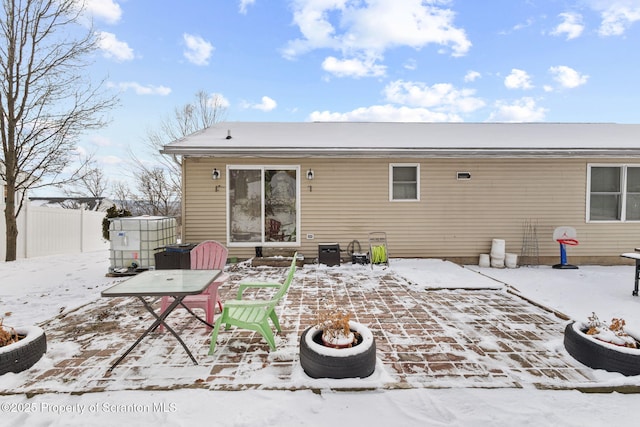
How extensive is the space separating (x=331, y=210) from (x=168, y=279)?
4.51m

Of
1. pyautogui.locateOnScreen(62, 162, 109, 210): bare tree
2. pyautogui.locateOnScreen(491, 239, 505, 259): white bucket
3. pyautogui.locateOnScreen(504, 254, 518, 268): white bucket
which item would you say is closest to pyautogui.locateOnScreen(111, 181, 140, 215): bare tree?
pyautogui.locateOnScreen(62, 162, 109, 210): bare tree

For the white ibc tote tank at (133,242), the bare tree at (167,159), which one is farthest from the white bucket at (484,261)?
the bare tree at (167,159)

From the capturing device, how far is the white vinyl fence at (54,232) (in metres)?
8.23

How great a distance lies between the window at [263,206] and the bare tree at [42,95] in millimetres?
5689

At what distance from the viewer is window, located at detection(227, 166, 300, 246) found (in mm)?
7070

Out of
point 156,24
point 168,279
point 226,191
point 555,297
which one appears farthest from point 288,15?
point 555,297

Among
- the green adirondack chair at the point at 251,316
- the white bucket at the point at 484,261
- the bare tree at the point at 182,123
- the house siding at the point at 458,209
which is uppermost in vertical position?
the bare tree at the point at 182,123

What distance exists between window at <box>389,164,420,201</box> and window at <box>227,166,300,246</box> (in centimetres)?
233

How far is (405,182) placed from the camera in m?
7.19

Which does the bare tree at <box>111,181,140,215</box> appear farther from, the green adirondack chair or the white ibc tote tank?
the green adirondack chair

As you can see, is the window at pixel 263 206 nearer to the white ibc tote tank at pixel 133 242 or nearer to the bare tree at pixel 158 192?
the white ibc tote tank at pixel 133 242

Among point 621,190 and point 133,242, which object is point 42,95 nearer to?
point 133,242

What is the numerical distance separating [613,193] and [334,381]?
28.3ft

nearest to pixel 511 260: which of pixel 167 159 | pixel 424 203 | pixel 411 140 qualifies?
pixel 424 203
